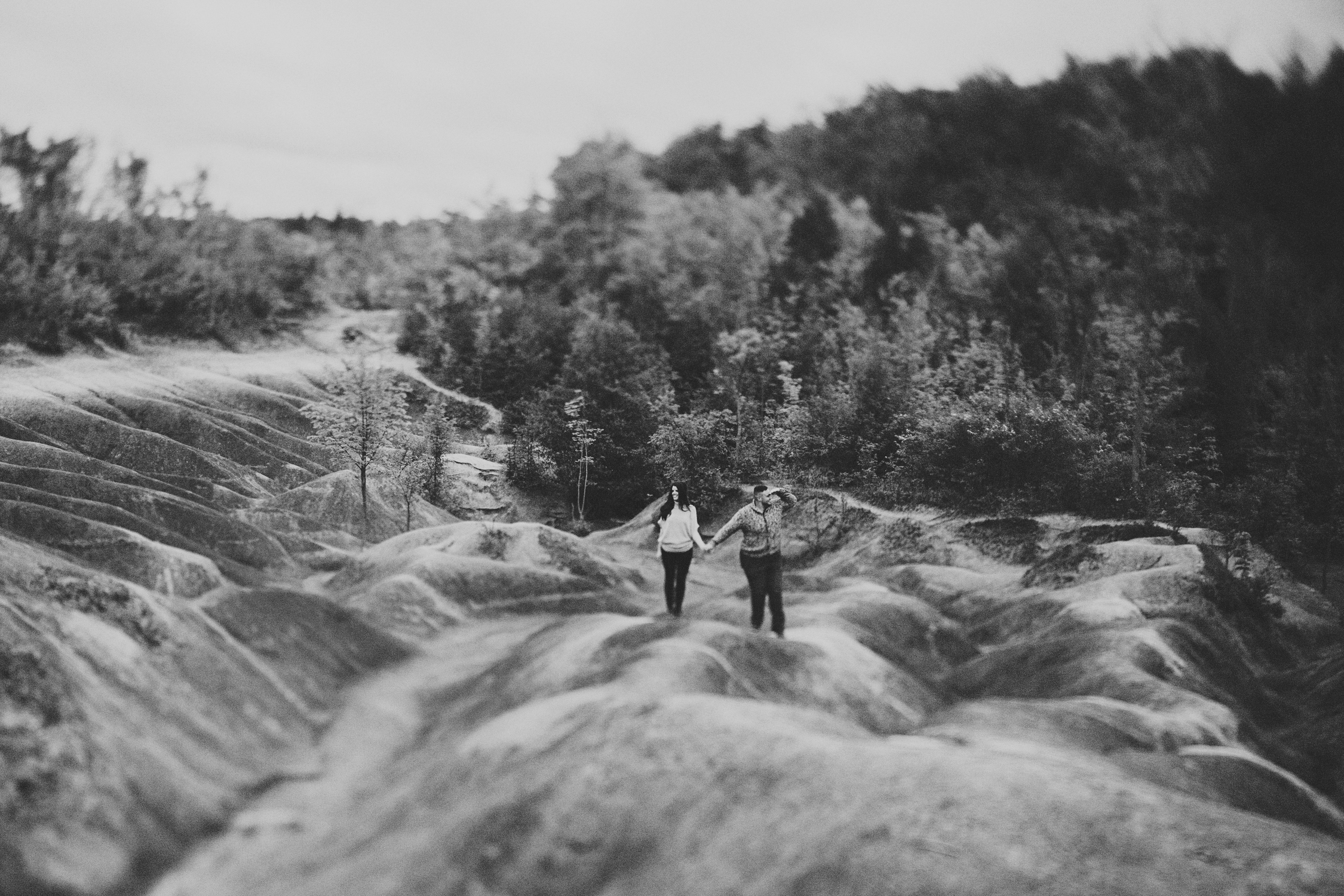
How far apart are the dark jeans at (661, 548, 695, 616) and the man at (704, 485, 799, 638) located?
1.17 m

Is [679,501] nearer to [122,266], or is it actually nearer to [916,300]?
[916,300]

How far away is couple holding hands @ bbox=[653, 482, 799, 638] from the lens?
14.9m

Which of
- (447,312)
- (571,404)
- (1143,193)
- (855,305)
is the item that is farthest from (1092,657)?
(1143,193)

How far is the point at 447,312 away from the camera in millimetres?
57344

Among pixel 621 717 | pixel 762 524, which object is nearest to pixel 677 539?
pixel 762 524

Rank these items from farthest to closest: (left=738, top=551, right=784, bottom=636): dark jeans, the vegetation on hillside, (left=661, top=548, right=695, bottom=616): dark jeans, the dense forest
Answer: the vegetation on hillside < the dense forest < (left=661, top=548, right=695, bottom=616): dark jeans < (left=738, top=551, right=784, bottom=636): dark jeans

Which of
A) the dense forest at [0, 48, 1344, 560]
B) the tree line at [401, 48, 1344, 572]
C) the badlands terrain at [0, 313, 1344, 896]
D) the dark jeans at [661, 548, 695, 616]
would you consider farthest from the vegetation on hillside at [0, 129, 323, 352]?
the dark jeans at [661, 548, 695, 616]

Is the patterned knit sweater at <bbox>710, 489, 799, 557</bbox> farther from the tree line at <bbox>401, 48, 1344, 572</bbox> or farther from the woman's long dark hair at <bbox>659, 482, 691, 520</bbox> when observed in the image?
the tree line at <bbox>401, 48, 1344, 572</bbox>

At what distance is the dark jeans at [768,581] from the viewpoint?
15109mm

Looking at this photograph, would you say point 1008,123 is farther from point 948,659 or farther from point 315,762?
point 315,762

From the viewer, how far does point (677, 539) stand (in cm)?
1638

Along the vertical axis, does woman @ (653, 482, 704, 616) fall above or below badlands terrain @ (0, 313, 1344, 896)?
above

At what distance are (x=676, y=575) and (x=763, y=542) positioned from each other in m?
2.35

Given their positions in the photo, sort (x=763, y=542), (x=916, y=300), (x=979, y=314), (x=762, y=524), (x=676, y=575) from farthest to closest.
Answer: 1. (x=979, y=314)
2. (x=916, y=300)
3. (x=676, y=575)
4. (x=763, y=542)
5. (x=762, y=524)
